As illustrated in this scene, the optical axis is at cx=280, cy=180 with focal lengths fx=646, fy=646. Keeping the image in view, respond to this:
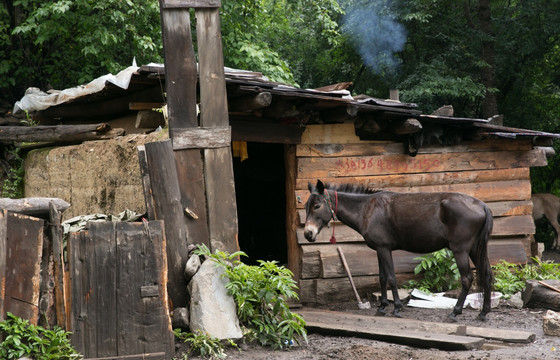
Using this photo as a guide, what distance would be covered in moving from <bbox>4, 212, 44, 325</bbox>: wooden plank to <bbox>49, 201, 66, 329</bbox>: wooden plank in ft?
0.41

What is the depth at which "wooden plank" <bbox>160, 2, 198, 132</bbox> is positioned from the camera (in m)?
7.50

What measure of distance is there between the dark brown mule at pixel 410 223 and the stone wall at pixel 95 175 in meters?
2.52

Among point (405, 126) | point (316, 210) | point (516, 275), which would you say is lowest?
point (516, 275)

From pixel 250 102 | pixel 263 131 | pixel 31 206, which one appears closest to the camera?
pixel 31 206

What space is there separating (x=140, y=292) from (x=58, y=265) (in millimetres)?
835

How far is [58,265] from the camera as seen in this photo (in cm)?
625

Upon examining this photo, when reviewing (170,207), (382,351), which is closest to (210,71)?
(170,207)

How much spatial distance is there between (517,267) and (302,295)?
394cm

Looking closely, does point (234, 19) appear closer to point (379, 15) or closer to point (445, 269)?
point (379, 15)

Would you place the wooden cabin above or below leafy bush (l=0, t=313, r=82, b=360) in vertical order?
above

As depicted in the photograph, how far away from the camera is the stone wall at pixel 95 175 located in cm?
843

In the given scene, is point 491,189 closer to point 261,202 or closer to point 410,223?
point 410,223

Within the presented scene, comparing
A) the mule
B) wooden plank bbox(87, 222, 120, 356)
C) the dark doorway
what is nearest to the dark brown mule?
wooden plank bbox(87, 222, 120, 356)

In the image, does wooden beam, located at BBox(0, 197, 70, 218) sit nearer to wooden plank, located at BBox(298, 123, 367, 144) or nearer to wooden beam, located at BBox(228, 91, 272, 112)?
wooden beam, located at BBox(228, 91, 272, 112)
